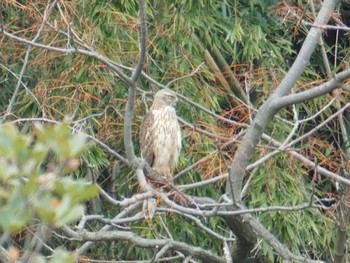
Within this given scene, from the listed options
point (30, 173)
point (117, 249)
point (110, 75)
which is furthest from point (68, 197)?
point (117, 249)

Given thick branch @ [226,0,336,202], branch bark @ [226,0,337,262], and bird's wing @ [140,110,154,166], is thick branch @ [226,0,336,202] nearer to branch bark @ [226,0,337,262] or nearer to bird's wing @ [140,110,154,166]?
branch bark @ [226,0,337,262]

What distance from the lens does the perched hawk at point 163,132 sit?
5.36 m

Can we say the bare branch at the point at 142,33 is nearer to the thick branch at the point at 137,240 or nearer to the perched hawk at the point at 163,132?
the thick branch at the point at 137,240

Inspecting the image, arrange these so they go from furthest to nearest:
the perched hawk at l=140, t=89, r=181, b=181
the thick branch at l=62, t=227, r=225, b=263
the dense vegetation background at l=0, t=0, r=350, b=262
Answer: the dense vegetation background at l=0, t=0, r=350, b=262
the perched hawk at l=140, t=89, r=181, b=181
the thick branch at l=62, t=227, r=225, b=263

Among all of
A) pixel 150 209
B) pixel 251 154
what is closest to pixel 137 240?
pixel 150 209

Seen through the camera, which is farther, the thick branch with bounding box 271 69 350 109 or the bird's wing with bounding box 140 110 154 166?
the bird's wing with bounding box 140 110 154 166

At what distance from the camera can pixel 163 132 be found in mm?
5355

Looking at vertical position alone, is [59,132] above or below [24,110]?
above

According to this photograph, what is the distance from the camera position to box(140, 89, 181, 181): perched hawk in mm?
5355

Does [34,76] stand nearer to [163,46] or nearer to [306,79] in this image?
[163,46]

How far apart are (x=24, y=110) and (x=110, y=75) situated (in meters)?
0.67

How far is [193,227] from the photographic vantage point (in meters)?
6.34

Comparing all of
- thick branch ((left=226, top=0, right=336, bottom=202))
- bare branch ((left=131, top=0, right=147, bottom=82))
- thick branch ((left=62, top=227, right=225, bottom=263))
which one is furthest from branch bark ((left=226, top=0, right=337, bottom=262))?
bare branch ((left=131, top=0, right=147, bottom=82))

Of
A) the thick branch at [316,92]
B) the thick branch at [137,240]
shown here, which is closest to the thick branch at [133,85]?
the thick branch at [137,240]
